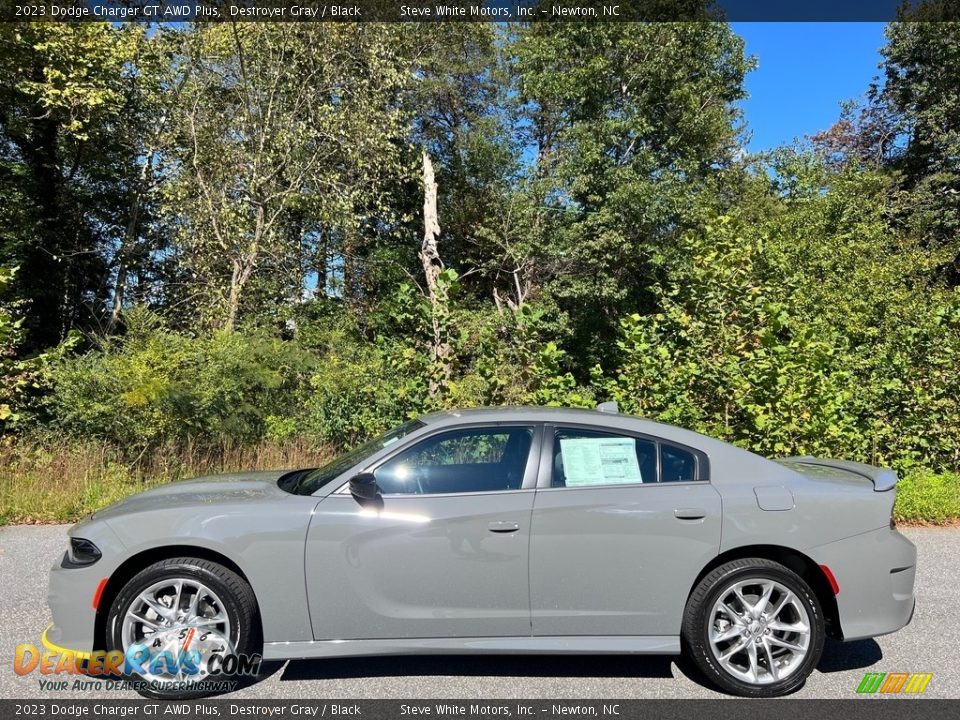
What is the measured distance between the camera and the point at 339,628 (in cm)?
364

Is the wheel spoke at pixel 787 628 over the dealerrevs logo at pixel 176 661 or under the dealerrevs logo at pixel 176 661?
over

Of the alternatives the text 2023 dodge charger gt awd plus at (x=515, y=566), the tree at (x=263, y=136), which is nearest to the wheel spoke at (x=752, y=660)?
the text 2023 dodge charger gt awd plus at (x=515, y=566)

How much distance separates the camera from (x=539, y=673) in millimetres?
3953

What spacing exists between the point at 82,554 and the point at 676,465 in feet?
10.4

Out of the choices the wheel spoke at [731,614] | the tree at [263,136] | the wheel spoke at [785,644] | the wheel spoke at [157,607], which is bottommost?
the wheel spoke at [785,644]

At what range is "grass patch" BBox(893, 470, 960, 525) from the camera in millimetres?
7422

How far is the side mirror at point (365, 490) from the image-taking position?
3725 millimetres

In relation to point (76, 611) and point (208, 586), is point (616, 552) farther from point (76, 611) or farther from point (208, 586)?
point (76, 611)

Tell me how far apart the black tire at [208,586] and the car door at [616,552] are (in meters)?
1.45

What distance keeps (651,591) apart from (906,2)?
90.6 ft

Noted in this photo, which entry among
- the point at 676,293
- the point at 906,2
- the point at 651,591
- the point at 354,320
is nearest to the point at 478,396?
the point at 676,293

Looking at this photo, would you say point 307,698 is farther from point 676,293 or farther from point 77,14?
point 77,14

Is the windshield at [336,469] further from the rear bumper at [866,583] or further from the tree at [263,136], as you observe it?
Result: the tree at [263,136]

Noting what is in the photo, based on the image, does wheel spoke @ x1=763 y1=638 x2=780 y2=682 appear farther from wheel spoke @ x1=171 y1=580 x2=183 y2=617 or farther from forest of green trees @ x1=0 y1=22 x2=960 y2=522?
forest of green trees @ x1=0 y1=22 x2=960 y2=522
